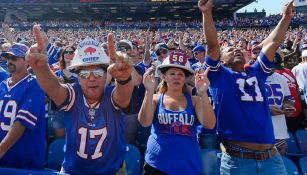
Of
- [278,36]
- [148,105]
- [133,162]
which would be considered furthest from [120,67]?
[133,162]

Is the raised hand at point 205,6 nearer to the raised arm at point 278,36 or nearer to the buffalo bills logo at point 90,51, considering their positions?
the raised arm at point 278,36

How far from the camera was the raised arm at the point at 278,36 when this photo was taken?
337 centimetres

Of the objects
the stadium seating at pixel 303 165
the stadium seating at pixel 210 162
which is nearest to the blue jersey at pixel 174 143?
the stadium seating at pixel 210 162

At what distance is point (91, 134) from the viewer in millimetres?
2627

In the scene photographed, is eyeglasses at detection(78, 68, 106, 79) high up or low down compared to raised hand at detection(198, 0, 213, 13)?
down

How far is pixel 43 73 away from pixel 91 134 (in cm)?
53

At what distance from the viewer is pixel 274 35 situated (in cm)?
343

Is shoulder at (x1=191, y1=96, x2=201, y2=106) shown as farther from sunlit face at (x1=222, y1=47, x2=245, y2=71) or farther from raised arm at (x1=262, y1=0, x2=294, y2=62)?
raised arm at (x1=262, y1=0, x2=294, y2=62)

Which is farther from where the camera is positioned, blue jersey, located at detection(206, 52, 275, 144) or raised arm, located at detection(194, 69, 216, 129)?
blue jersey, located at detection(206, 52, 275, 144)

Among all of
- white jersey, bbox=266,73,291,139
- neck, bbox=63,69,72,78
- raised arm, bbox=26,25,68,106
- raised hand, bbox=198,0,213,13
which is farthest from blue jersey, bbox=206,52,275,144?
neck, bbox=63,69,72,78

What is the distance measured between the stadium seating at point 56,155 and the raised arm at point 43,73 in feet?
5.08

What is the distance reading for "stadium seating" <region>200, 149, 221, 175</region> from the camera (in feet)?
12.7

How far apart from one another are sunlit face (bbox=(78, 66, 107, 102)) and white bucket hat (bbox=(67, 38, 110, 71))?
0.05m

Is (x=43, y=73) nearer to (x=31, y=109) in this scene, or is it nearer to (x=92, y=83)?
(x=92, y=83)
